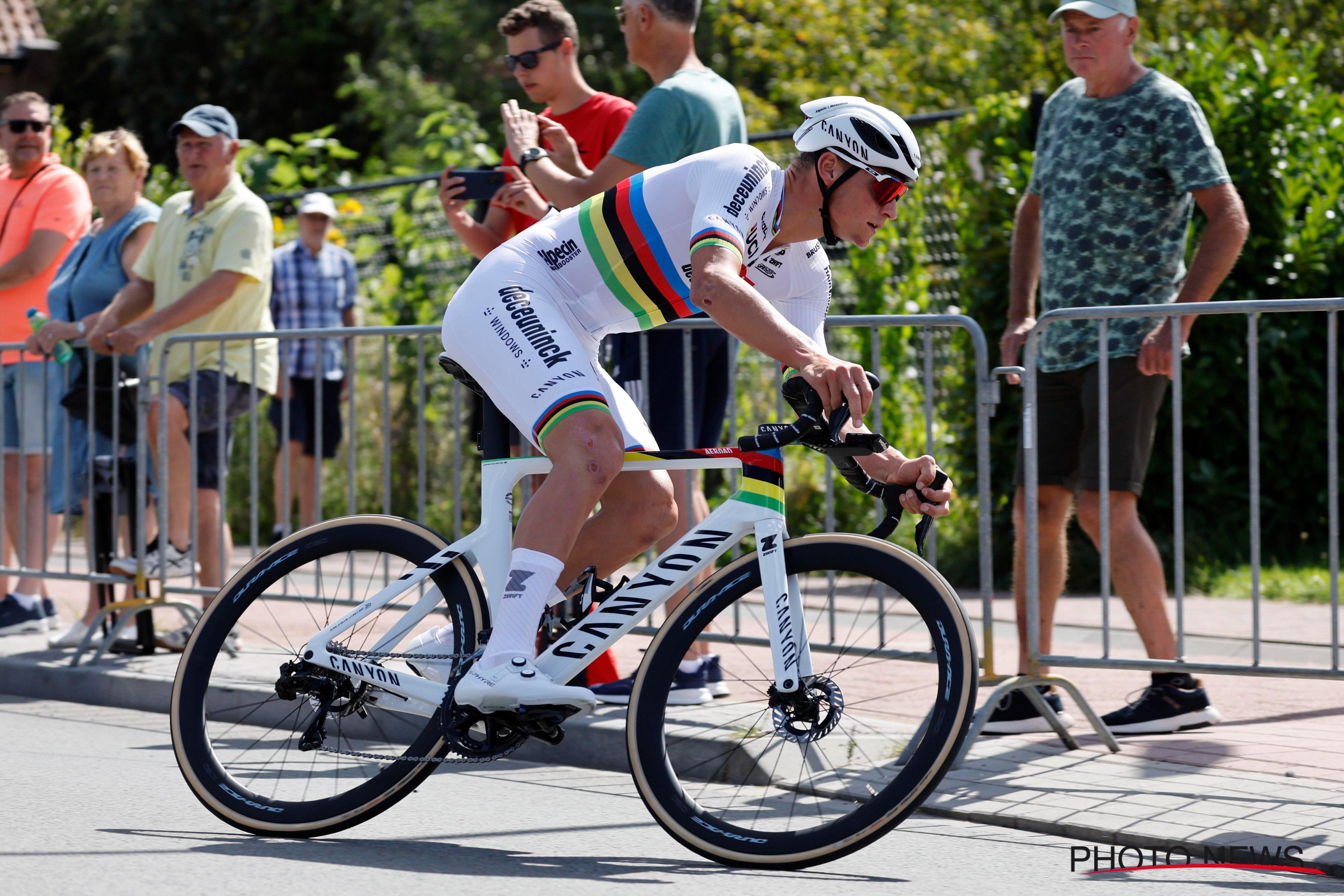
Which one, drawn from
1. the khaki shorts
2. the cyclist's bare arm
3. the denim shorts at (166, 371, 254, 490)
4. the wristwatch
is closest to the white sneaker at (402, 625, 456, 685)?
the cyclist's bare arm

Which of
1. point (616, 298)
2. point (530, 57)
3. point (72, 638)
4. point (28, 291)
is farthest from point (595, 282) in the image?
Result: point (28, 291)

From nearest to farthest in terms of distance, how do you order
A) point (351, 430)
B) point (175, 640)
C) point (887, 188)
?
point (887, 188), point (351, 430), point (175, 640)

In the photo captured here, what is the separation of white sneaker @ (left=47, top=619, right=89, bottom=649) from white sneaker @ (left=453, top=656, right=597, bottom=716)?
3494mm

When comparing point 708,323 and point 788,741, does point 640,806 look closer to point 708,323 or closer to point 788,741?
point 788,741

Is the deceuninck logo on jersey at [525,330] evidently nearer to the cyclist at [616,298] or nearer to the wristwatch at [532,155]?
the cyclist at [616,298]

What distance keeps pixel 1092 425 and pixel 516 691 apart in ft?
7.67

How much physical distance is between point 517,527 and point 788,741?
2.66 feet

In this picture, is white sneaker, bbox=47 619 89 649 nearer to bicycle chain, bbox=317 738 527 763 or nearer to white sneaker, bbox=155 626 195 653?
white sneaker, bbox=155 626 195 653

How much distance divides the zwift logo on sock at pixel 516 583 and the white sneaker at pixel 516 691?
14 cm

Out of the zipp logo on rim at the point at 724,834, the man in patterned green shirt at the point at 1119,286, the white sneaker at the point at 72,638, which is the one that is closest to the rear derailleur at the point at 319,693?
the zipp logo on rim at the point at 724,834

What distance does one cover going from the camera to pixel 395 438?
11.8m

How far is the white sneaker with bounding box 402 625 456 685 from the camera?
159 inches

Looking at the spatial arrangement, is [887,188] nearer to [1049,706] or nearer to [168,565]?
[1049,706]

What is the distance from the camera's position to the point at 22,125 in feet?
25.1
